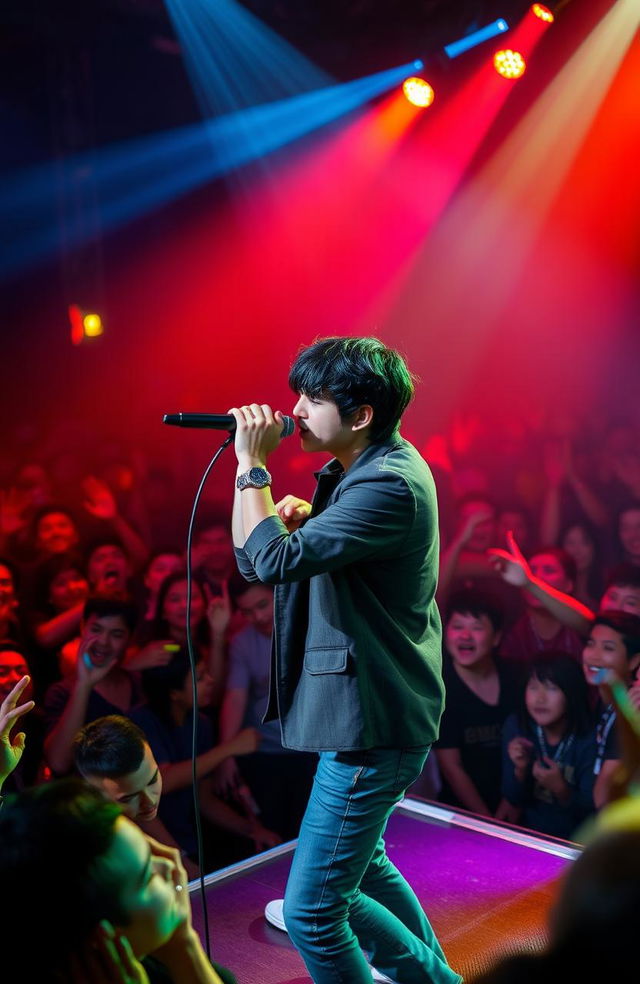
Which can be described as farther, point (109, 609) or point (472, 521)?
point (472, 521)

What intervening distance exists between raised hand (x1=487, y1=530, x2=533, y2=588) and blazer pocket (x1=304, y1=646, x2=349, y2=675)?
200 cm

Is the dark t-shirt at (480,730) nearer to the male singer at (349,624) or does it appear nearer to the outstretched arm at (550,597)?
the outstretched arm at (550,597)

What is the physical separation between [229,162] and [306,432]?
3039mm

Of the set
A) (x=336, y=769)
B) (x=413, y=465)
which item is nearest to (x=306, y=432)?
(x=413, y=465)

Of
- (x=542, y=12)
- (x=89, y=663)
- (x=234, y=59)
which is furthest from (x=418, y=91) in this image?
(x=89, y=663)

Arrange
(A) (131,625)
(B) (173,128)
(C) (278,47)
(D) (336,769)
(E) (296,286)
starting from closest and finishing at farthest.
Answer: (D) (336,769) < (A) (131,625) < (C) (278,47) < (B) (173,128) < (E) (296,286)

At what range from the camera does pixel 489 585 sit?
390 centimetres

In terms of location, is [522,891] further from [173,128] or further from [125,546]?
[173,128]

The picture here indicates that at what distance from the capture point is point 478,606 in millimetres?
3727

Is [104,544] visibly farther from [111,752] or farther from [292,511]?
[292,511]

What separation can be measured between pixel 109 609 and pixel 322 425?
5.90 ft

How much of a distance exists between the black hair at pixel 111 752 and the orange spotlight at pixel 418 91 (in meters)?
2.98

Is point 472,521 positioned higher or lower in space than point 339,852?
higher

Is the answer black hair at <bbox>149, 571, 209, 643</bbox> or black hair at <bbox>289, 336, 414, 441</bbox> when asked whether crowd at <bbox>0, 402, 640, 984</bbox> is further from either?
black hair at <bbox>289, 336, 414, 441</bbox>
